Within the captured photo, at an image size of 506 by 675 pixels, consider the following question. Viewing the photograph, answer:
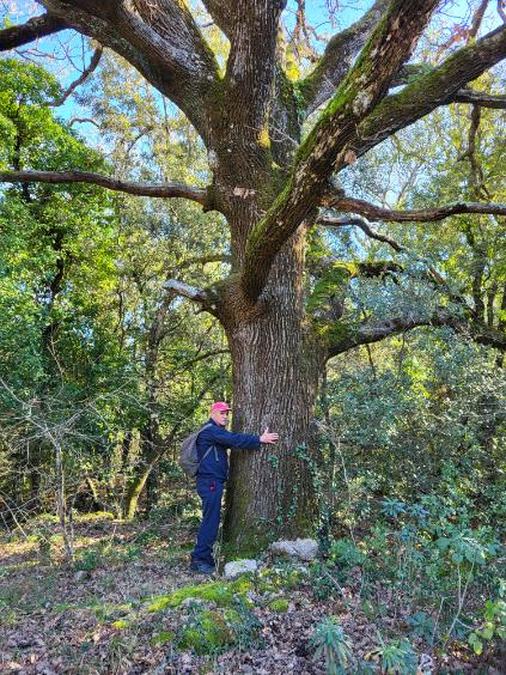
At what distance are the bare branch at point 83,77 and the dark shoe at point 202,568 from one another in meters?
8.30

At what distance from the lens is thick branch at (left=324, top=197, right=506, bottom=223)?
5.33 m

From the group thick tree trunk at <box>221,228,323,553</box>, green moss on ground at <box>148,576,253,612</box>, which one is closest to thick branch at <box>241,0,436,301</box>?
thick tree trunk at <box>221,228,323,553</box>

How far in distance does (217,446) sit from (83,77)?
24.2 feet

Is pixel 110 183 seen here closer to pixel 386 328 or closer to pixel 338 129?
pixel 338 129

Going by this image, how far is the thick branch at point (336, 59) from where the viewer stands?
7039 millimetres

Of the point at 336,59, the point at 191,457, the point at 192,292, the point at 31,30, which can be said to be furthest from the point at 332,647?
the point at 31,30

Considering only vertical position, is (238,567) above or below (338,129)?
below

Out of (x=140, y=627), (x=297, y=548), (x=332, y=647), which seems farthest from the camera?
(x=297, y=548)

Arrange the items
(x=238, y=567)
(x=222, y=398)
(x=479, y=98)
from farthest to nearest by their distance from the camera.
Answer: (x=222, y=398), (x=479, y=98), (x=238, y=567)

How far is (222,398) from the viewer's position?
11.8 m

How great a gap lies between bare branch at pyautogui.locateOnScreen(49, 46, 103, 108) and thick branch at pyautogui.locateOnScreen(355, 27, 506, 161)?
19.9ft

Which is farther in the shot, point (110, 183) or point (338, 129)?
point (110, 183)

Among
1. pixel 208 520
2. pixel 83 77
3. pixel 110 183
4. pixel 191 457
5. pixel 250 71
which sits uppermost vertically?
pixel 83 77

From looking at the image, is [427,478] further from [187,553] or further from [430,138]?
[430,138]
